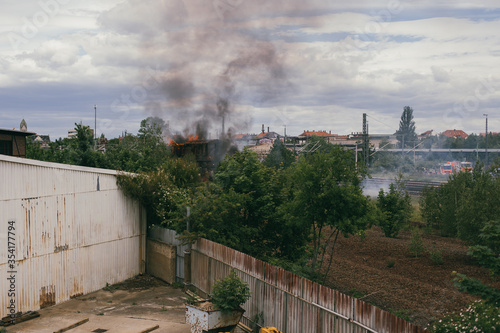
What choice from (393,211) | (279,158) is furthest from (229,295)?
(279,158)

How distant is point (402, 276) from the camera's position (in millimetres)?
17906

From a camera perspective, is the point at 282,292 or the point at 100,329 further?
the point at 100,329

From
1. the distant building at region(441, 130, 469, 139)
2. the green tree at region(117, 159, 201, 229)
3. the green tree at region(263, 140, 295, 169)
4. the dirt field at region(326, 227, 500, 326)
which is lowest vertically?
the dirt field at region(326, 227, 500, 326)

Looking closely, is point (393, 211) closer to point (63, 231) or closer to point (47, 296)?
point (63, 231)

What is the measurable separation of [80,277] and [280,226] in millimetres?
8135

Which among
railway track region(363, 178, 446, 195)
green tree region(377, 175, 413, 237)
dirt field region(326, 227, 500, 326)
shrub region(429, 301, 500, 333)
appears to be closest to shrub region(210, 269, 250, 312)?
shrub region(429, 301, 500, 333)

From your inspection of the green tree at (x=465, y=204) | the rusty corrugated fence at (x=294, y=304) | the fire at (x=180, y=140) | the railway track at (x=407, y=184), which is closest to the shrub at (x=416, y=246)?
the green tree at (x=465, y=204)

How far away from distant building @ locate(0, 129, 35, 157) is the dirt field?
729 inches

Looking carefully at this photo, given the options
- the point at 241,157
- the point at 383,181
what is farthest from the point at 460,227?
the point at 383,181

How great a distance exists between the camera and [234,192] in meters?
16.1

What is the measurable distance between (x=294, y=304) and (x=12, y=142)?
2003 cm

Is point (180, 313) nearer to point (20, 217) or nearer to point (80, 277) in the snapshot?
point (80, 277)

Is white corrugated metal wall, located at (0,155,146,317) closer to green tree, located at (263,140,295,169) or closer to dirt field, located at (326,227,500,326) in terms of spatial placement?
dirt field, located at (326,227,500,326)

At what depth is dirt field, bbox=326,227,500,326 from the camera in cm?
1421
